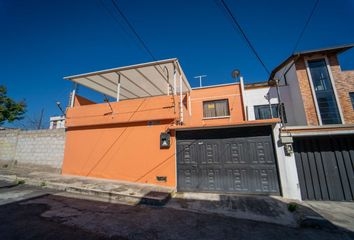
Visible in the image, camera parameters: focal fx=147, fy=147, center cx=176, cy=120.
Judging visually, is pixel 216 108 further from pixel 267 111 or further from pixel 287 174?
pixel 287 174

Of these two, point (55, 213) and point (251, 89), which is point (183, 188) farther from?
point (251, 89)

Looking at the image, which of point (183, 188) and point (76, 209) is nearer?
point (76, 209)

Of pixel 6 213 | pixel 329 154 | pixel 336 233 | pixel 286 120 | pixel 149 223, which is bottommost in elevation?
pixel 336 233

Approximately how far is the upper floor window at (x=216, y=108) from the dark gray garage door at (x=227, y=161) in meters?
5.18

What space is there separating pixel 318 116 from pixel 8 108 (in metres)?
30.3

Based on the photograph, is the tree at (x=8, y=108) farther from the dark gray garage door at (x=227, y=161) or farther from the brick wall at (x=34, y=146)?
the dark gray garage door at (x=227, y=161)

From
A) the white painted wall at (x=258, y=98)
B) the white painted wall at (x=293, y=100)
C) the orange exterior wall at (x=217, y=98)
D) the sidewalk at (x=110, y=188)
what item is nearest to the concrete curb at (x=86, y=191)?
the sidewalk at (x=110, y=188)

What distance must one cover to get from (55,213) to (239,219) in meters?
5.66

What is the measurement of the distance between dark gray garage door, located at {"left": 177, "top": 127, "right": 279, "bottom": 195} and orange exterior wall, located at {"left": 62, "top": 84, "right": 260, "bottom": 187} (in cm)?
57

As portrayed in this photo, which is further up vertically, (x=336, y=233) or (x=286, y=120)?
(x=286, y=120)

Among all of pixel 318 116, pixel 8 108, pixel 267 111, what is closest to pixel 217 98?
pixel 267 111

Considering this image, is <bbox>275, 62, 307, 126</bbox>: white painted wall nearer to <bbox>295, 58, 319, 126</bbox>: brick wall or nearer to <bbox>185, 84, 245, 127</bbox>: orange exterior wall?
<bbox>295, 58, 319, 126</bbox>: brick wall

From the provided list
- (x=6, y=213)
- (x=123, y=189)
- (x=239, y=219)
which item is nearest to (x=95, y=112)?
(x=123, y=189)

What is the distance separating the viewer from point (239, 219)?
454 cm
